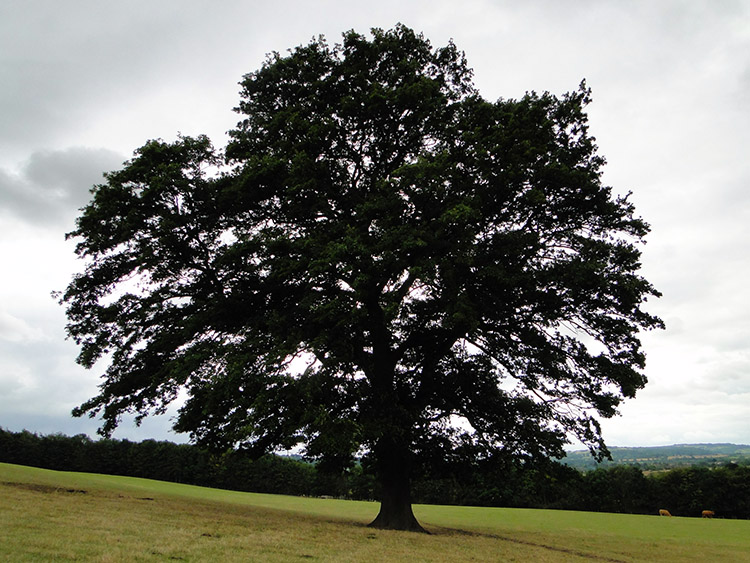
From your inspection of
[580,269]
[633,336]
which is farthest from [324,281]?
[633,336]

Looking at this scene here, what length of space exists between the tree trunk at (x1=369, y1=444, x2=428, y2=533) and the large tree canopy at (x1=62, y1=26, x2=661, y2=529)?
76 millimetres

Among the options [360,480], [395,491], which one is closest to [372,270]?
[395,491]

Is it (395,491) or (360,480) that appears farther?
(360,480)

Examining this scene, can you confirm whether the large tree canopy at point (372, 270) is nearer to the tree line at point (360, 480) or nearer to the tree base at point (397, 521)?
the tree base at point (397, 521)

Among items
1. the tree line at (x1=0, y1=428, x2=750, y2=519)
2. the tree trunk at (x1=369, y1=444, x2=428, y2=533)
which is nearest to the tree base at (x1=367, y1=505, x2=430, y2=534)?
the tree trunk at (x1=369, y1=444, x2=428, y2=533)

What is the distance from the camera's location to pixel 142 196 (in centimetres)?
1747

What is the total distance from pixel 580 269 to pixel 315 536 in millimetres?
10890

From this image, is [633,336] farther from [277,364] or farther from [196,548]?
[196,548]

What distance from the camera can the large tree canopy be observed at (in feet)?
50.7

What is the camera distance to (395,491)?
61.5 feet

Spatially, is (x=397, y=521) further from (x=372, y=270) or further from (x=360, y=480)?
(x=360, y=480)

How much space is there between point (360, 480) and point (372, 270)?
59106 mm

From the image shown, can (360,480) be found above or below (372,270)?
below

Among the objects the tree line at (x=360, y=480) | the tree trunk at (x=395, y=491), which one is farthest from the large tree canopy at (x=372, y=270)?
the tree line at (x=360, y=480)
